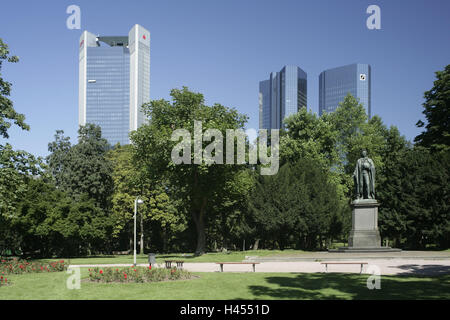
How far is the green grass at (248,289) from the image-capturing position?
508 inches

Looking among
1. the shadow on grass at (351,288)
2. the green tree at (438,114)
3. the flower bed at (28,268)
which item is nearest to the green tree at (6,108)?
the flower bed at (28,268)

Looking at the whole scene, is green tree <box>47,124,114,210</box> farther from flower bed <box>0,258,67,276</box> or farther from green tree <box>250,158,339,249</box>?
flower bed <box>0,258,67,276</box>

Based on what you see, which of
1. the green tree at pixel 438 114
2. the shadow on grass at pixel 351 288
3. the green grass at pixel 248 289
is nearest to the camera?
the shadow on grass at pixel 351 288

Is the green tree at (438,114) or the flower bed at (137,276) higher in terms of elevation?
the green tree at (438,114)

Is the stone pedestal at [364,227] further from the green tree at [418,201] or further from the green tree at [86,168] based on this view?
the green tree at [86,168]

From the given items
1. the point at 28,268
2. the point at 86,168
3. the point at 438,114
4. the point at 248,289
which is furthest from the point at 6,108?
the point at 438,114

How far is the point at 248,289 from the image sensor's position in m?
14.2

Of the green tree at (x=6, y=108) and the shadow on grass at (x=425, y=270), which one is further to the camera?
the green tree at (x=6, y=108)

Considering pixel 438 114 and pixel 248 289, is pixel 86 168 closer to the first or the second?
pixel 438 114

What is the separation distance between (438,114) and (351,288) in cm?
3385

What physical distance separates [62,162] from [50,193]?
37.6ft

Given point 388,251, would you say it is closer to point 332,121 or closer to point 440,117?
point 440,117

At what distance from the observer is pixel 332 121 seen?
51.8 meters

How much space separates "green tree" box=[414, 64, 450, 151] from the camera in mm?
41969
